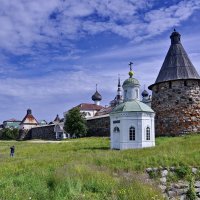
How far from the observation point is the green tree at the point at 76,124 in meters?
40.7

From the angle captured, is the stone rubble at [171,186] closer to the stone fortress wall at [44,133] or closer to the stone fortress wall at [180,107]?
the stone fortress wall at [180,107]

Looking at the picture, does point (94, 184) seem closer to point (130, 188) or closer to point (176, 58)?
point (130, 188)

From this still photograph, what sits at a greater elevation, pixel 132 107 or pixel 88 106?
pixel 88 106

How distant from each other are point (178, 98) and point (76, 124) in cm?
1633

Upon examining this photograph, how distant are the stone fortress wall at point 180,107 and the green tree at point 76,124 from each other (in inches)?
570

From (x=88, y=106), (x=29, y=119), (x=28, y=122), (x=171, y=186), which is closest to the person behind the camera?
(x=171, y=186)

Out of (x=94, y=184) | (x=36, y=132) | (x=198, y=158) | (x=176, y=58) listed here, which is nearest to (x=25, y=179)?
(x=94, y=184)

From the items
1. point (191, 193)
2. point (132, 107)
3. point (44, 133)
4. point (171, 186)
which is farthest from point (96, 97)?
point (191, 193)

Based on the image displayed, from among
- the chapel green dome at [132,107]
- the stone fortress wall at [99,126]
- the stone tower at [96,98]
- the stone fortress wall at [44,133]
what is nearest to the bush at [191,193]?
the chapel green dome at [132,107]

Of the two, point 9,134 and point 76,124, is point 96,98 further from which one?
point 76,124

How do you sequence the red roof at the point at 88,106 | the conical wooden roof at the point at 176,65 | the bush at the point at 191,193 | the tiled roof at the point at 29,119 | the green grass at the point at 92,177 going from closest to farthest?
the green grass at the point at 92,177, the bush at the point at 191,193, the conical wooden roof at the point at 176,65, the red roof at the point at 88,106, the tiled roof at the point at 29,119

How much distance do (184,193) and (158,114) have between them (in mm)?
18174

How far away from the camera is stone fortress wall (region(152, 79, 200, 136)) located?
89.7ft

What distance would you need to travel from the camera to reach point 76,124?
4053 cm
